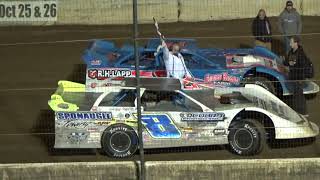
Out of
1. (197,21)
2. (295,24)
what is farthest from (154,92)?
(197,21)

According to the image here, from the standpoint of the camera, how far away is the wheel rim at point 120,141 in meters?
9.45

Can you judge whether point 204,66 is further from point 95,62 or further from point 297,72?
point 95,62

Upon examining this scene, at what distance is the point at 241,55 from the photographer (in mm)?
12805

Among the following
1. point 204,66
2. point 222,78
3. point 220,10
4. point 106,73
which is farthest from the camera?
point 220,10

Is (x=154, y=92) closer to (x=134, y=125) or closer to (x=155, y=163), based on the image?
(x=134, y=125)

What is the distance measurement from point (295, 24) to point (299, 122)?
5.55 m

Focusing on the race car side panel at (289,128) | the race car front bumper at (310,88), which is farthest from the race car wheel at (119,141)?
the race car front bumper at (310,88)

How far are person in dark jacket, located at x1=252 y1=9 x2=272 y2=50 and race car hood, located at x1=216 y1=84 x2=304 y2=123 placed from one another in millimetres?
3906

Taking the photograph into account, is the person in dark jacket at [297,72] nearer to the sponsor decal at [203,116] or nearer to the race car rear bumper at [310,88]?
the race car rear bumper at [310,88]

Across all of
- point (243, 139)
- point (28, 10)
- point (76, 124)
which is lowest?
point (243, 139)

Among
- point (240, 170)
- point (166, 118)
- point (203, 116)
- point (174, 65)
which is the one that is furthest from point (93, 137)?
point (240, 170)

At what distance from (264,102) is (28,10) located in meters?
4.92

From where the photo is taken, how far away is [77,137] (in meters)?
9.49

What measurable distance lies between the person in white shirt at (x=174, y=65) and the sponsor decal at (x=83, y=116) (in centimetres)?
124
